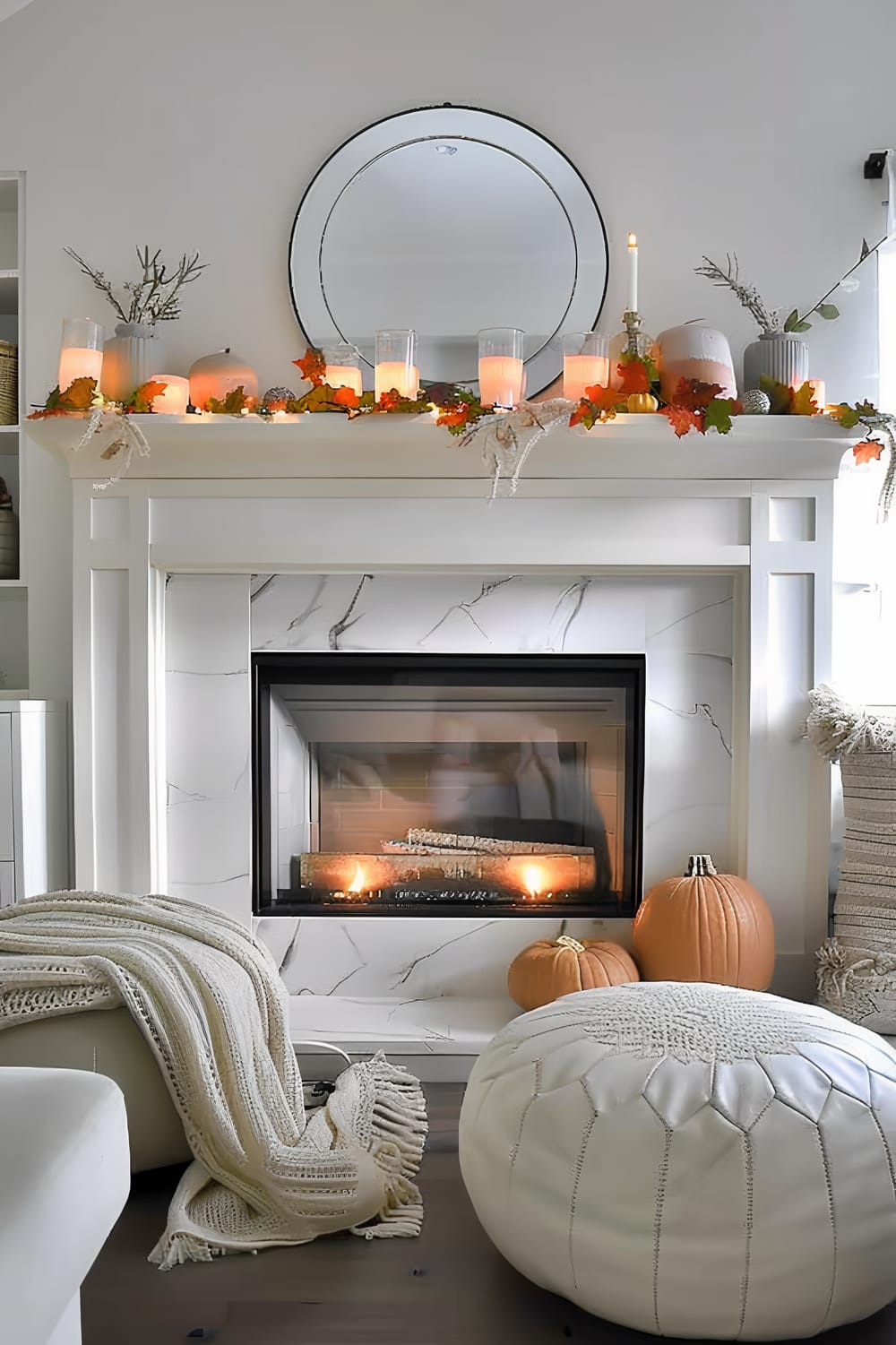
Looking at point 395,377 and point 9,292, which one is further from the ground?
point 9,292

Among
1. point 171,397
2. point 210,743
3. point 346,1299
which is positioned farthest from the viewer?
point 210,743

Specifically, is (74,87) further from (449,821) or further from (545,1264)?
(545,1264)

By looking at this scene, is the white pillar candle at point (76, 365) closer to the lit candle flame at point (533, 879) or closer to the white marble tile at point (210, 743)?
the white marble tile at point (210, 743)

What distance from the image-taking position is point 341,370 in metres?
2.60

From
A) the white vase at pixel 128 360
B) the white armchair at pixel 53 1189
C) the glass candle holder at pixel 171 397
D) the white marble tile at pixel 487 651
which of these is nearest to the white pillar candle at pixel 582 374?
the white marble tile at pixel 487 651

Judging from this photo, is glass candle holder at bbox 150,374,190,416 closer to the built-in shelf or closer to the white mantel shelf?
the white mantel shelf

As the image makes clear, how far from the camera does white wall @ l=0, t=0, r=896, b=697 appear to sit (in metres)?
2.83

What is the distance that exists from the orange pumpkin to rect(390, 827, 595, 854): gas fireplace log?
1.09 feet

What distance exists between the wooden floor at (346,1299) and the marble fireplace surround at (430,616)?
2.85 ft

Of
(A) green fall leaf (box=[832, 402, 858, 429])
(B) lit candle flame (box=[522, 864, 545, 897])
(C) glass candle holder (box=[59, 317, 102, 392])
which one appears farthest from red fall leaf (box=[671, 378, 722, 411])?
(C) glass candle holder (box=[59, 317, 102, 392])

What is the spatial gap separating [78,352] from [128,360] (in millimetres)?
135

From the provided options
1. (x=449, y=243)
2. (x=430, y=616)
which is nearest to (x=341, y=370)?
(x=449, y=243)

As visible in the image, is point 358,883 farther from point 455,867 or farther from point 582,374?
point 582,374

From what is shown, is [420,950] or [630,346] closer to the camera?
[630,346]
